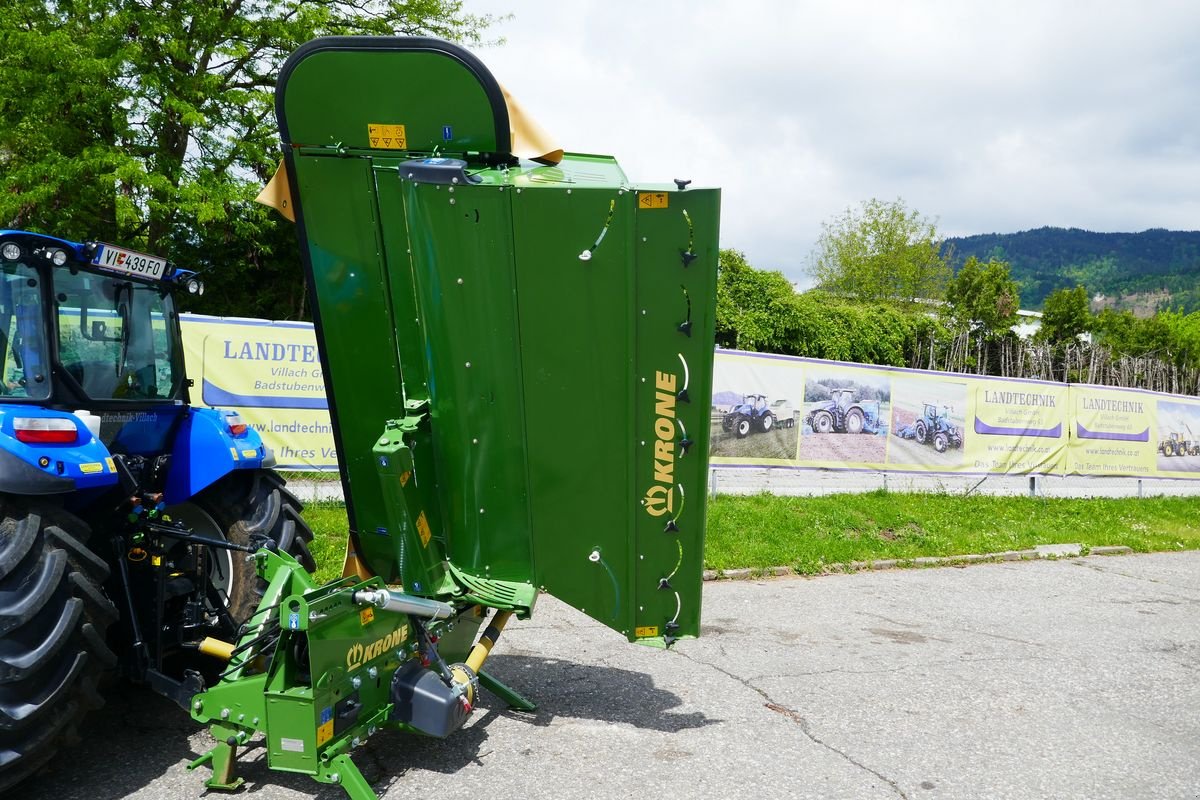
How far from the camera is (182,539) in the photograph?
13.6 feet

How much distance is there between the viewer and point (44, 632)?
3359 millimetres

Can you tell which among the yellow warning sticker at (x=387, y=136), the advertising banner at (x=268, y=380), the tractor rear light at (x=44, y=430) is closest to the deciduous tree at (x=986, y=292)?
the advertising banner at (x=268, y=380)

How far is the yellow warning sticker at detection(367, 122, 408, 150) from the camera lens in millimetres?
3906

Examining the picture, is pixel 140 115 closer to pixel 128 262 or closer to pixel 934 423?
pixel 128 262

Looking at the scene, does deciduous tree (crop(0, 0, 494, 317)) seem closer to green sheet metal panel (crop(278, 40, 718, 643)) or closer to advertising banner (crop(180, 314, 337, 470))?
advertising banner (crop(180, 314, 337, 470))

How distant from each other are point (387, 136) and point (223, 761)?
2.84 m

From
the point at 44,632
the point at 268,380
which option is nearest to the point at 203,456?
the point at 44,632

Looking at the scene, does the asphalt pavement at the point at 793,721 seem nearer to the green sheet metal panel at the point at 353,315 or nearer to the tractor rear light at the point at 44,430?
the green sheet metal panel at the point at 353,315

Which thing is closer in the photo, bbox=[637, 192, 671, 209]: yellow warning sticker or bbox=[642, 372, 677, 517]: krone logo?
bbox=[637, 192, 671, 209]: yellow warning sticker

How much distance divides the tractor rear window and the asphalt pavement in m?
1.74

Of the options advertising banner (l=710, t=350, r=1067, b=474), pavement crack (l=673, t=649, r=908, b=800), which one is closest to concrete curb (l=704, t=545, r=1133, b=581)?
advertising banner (l=710, t=350, r=1067, b=474)

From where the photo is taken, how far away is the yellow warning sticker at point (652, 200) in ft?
12.4

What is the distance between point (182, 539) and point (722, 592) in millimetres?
5211

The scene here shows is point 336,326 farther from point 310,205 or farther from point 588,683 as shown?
point 588,683
